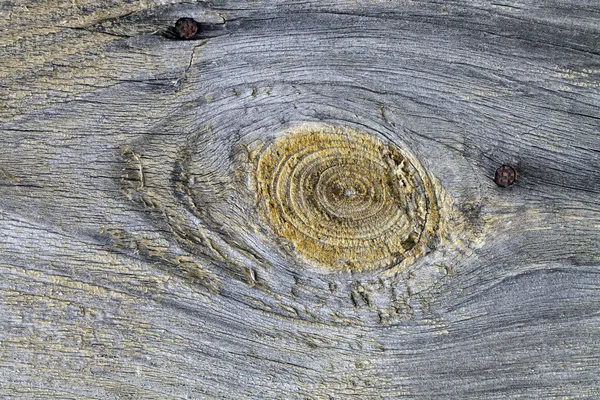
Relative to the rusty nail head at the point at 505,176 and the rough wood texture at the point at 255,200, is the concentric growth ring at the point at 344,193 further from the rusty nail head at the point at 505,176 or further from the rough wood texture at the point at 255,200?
the rusty nail head at the point at 505,176

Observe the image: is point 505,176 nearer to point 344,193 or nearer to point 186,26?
point 344,193

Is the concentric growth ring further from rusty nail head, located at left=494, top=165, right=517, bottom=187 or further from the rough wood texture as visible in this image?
rusty nail head, located at left=494, top=165, right=517, bottom=187

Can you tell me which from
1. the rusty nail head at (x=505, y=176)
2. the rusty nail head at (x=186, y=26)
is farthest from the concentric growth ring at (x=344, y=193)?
the rusty nail head at (x=186, y=26)

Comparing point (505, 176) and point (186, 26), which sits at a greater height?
point (186, 26)

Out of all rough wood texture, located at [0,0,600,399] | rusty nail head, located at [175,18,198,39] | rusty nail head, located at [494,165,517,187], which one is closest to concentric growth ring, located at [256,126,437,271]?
rough wood texture, located at [0,0,600,399]

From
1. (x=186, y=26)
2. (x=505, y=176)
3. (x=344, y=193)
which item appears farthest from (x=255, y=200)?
(x=505, y=176)

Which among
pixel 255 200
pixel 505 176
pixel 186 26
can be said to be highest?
pixel 186 26
